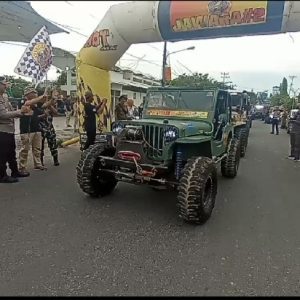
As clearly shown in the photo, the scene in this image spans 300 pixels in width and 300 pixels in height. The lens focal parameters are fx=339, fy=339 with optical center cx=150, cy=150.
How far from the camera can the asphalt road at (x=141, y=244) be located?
2885 mm

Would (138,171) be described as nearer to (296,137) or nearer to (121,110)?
(121,110)

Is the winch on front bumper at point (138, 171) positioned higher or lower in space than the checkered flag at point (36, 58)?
lower

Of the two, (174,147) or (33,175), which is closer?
(174,147)

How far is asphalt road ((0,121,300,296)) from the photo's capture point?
9.46 feet

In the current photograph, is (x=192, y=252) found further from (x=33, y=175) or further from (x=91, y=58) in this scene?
(x=91, y=58)

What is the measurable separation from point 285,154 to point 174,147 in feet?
26.4

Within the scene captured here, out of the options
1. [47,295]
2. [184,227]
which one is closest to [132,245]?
[184,227]

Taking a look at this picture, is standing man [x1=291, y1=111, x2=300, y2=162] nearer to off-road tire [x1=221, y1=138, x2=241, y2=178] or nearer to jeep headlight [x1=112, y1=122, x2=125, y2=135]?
off-road tire [x1=221, y1=138, x2=241, y2=178]

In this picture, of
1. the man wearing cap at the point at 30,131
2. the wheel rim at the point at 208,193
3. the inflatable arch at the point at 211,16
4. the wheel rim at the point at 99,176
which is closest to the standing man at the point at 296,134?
the wheel rim at the point at 208,193

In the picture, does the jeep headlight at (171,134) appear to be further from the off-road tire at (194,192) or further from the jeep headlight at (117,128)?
the jeep headlight at (117,128)

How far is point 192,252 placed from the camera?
3.57m

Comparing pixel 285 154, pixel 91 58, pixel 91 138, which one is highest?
pixel 91 58

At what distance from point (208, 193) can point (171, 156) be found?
73 centimetres

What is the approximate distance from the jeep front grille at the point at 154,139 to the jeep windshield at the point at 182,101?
142 centimetres
